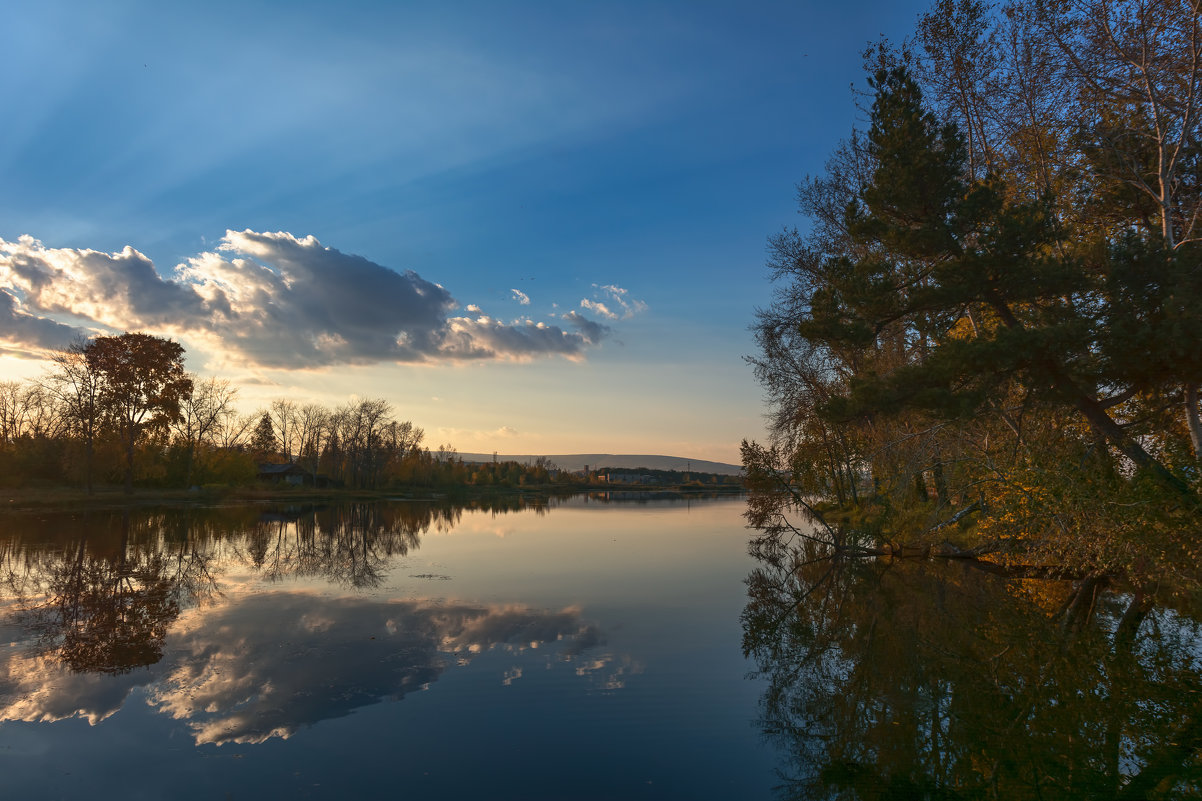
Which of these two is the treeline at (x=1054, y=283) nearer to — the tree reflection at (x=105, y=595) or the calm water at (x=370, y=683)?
the calm water at (x=370, y=683)

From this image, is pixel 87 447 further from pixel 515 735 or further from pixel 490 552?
pixel 515 735

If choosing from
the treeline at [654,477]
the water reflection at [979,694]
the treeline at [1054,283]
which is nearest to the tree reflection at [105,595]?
the water reflection at [979,694]

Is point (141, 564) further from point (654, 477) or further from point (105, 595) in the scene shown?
point (654, 477)

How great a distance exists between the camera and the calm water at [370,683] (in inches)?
242

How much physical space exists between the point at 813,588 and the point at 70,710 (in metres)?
15.2

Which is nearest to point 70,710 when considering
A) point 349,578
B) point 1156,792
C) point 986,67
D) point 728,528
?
point 349,578

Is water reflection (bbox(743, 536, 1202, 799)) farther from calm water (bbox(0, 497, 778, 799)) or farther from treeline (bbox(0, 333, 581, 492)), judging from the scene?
treeline (bbox(0, 333, 581, 492))

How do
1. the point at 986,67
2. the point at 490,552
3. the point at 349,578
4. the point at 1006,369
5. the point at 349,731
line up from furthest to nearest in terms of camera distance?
the point at 490,552 < the point at 349,578 < the point at 986,67 < the point at 1006,369 < the point at 349,731

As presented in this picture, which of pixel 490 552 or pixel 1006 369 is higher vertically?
pixel 1006 369

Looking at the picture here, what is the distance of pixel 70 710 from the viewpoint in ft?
24.6

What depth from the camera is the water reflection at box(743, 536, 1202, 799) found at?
20.7ft

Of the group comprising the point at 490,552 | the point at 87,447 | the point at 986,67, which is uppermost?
the point at 986,67

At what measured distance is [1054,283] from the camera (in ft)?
38.7

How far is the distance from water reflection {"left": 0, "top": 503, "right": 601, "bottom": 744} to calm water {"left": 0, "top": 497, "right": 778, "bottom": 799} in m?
0.05
